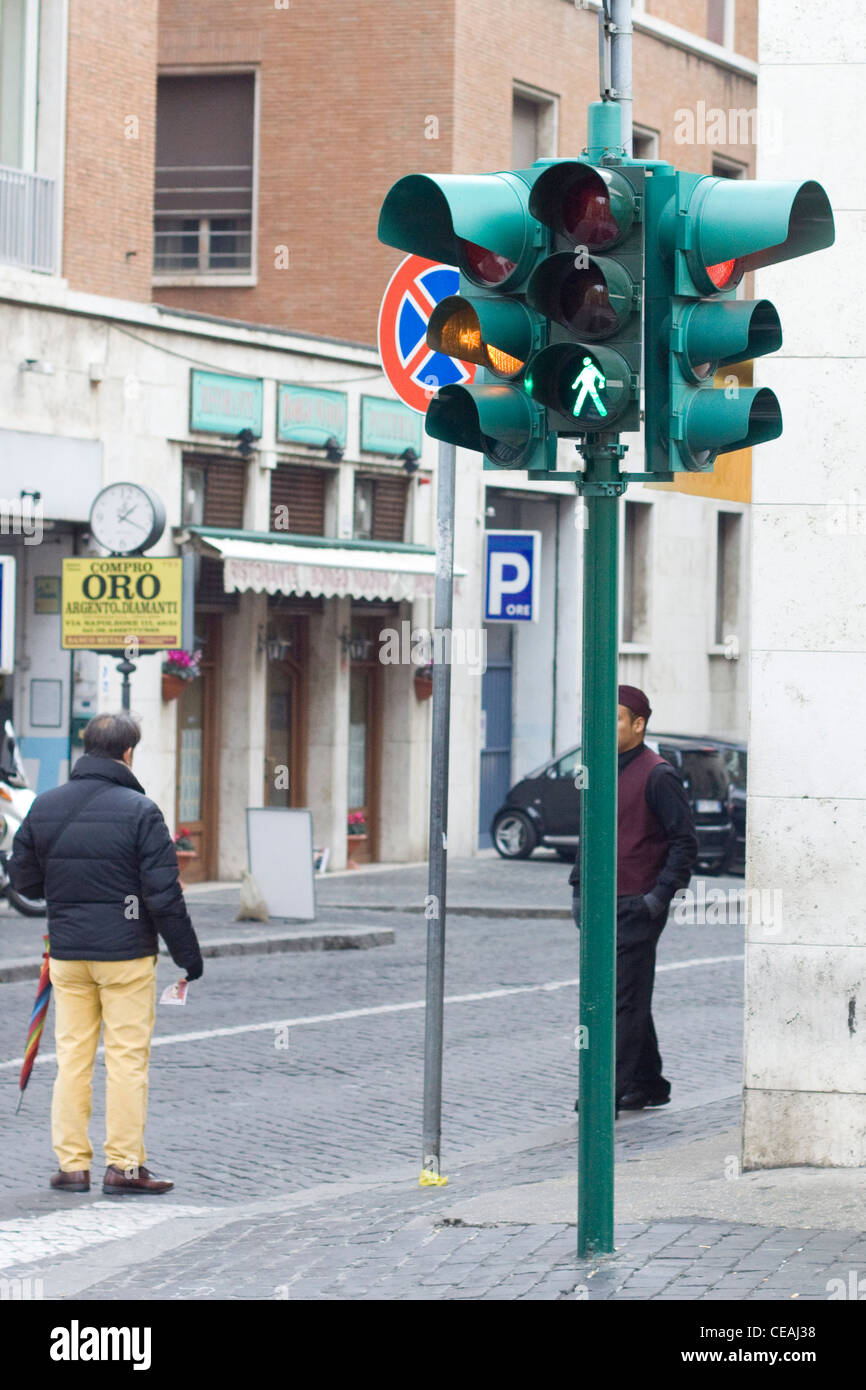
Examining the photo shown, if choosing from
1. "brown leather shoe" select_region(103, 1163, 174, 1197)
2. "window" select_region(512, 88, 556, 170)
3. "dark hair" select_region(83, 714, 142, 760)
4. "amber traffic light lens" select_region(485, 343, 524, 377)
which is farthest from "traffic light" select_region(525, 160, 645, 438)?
"window" select_region(512, 88, 556, 170)

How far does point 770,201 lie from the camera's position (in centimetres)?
575

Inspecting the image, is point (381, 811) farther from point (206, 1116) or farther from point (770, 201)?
point (770, 201)

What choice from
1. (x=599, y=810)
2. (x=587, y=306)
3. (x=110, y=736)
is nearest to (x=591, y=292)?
(x=587, y=306)

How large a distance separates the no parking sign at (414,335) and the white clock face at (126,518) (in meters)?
8.94

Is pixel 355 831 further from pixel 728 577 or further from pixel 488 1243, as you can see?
pixel 488 1243

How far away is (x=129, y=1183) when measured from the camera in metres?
8.35

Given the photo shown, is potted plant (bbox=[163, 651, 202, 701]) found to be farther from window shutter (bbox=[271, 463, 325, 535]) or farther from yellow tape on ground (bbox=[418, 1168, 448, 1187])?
yellow tape on ground (bbox=[418, 1168, 448, 1187])

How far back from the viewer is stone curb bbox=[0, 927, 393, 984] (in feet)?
54.2

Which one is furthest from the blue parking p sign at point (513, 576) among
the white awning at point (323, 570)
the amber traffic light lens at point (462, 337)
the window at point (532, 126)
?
the amber traffic light lens at point (462, 337)

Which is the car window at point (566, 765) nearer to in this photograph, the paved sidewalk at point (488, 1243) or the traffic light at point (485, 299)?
the paved sidewalk at point (488, 1243)

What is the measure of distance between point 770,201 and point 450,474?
2.64 m

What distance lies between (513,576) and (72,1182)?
15.3 metres

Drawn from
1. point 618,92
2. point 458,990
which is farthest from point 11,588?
point 618,92

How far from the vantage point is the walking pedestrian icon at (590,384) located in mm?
5723
